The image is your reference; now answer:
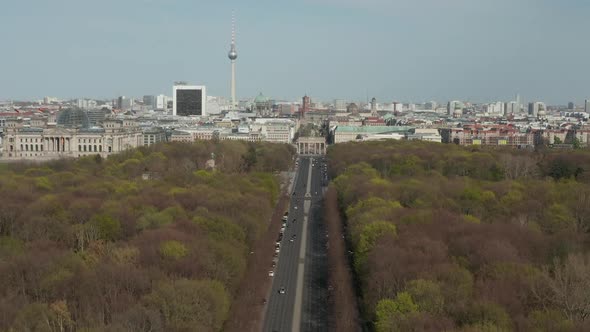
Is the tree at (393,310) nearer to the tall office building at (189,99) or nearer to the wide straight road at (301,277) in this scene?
the wide straight road at (301,277)

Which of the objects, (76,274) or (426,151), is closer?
(76,274)

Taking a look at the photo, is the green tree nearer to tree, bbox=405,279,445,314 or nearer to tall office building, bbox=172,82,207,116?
tree, bbox=405,279,445,314

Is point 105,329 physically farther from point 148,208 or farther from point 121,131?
Answer: point 121,131

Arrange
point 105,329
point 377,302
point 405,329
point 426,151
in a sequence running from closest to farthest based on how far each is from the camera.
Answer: point 105,329
point 405,329
point 377,302
point 426,151

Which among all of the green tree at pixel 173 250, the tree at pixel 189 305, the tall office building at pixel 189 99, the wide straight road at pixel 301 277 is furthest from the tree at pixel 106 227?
the tall office building at pixel 189 99

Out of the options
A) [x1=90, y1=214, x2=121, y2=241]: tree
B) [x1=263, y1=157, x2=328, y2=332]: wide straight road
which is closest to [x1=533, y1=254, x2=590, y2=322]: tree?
[x1=263, y1=157, x2=328, y2=332]: wide straight road

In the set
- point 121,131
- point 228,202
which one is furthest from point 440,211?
point 121,131
